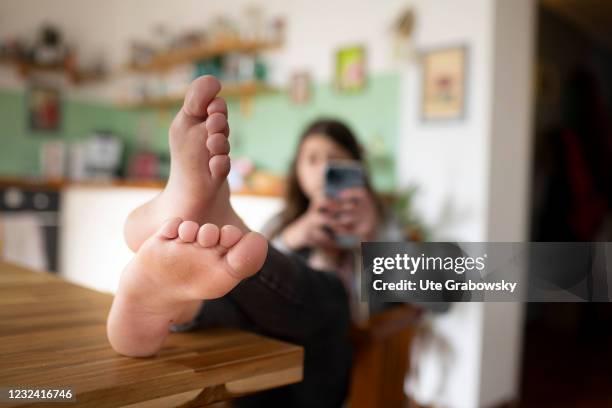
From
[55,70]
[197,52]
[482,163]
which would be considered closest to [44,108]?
[55,70]

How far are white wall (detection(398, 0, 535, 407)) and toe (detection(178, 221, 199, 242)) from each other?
1.53m

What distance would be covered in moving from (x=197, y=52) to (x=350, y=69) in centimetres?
107

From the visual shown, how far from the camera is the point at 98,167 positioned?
11.4 feet

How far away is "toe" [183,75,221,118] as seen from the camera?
40 cm

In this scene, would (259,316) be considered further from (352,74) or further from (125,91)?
(125,91)

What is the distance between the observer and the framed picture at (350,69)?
2250 mm

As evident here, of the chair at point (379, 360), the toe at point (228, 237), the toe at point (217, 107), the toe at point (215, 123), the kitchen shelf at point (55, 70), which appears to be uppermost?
the kitchen shelf at point (55, 70)

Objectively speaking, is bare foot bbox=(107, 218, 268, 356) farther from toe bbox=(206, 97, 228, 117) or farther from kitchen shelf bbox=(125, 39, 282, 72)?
kitchen shelf bbox=(125, 39, 282, 72)

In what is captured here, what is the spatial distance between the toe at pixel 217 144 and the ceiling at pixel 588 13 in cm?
319

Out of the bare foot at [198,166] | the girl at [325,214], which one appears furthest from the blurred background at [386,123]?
the bare foot at [198,166]

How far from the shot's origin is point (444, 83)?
6.34 ft

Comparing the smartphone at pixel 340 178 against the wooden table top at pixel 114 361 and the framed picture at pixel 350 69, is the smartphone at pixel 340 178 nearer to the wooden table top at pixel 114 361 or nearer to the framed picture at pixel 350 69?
the wooden table top at pixel 114 361

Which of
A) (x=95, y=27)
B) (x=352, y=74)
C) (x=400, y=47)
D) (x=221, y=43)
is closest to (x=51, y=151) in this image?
(x=95, y=27)

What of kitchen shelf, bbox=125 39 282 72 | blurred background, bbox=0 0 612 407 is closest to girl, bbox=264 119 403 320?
blurred background, bbox=0 0 612 407
